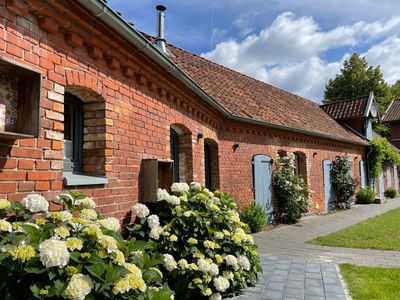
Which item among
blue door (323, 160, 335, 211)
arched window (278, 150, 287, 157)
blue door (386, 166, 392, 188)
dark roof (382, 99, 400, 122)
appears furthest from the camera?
dark roof (382, 99, 400, 122)

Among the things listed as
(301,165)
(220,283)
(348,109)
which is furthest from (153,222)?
(348,109)

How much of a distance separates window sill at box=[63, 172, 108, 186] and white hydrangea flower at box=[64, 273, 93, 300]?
1.48 metres

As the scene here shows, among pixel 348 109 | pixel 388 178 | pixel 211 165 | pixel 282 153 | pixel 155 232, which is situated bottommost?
pixel 155 232

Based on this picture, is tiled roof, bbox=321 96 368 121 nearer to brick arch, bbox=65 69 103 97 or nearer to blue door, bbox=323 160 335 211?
blue door, bbox=323 160 335 211

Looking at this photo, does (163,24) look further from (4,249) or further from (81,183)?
(4,249)


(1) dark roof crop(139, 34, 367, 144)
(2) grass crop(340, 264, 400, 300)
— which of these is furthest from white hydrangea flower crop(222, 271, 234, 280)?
(1) dark roof crop(139, 34, 367, 144)

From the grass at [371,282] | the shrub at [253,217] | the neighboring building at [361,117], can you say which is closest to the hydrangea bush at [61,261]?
the grass at [371,282]

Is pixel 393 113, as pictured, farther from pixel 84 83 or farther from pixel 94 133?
pixel 84 83

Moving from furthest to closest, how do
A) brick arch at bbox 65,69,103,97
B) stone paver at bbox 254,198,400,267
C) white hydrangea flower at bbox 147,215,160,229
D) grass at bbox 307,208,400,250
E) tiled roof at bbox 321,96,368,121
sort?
tiled roof at bbox 321,96,368,121 < grass at bbox 307,208,400,250 < stone paver at bbox 254,198,400,267 < white hydrangea flower at bbox 147,215,160,229 < brick arch at bbox 65,69,103,97

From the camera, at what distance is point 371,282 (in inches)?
193

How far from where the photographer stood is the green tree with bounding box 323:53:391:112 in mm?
36469

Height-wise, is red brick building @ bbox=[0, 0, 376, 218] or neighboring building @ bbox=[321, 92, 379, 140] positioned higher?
neighboring building @ bbox=[321, 92, 379, 140]

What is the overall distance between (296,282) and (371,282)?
1073 millimetres

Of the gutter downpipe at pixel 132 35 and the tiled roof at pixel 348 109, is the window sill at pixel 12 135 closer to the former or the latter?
the gutter downpipe at pixel 132 35
